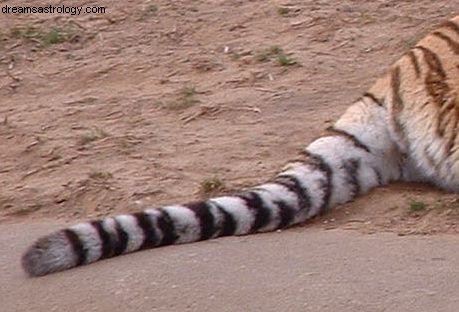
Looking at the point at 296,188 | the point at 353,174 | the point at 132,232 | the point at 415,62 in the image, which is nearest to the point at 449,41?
the point at 415,62

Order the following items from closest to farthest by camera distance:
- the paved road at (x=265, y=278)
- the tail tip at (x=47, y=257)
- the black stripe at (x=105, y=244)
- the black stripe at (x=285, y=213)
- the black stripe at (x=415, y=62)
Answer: the paved road at (x=265, y=278), the tail tip at (x=47, y=257), the black stripe at (x=105, y=244), the black stripe at (x=285, y=213), the black stripe at (x=415, y=62)

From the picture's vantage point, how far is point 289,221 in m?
5.07

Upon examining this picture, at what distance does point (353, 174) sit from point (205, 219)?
0.77m

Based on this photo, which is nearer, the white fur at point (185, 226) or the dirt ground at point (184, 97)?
the white fur at point (185, 226)

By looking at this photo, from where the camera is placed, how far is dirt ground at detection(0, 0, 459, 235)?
220 inches

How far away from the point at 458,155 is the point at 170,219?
1161 mm

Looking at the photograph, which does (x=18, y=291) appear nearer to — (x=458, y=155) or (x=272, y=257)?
(x=272, y=257)

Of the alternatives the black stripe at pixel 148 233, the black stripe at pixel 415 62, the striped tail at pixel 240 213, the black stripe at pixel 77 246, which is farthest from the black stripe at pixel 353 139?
the black stripe at pixel 77 246

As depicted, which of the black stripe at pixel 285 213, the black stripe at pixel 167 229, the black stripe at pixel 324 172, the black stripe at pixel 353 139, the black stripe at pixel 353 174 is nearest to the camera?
the black stripe at pixel 167 229

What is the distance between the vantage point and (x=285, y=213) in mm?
5051

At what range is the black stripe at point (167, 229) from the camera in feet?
15.8

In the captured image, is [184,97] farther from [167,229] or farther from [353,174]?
[167,229]

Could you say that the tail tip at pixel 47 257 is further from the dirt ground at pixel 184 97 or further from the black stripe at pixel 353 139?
the black stripe at pixel 353 139

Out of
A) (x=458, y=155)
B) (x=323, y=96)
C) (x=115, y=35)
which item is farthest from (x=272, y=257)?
(x=115, y=35)
